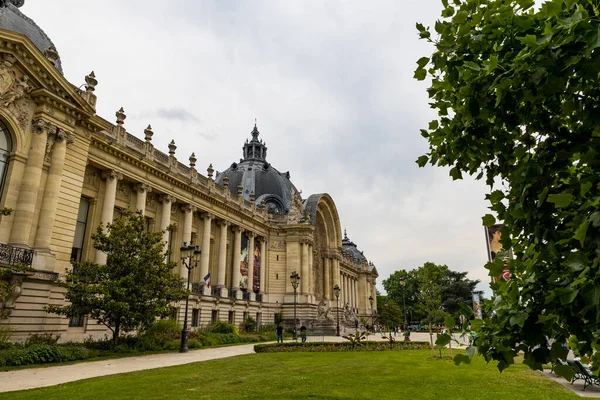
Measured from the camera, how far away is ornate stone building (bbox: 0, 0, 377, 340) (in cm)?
2008

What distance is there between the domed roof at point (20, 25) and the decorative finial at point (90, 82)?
168 cm

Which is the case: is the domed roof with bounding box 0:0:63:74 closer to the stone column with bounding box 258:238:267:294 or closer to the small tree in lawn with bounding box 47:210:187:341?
the small tree in lawn with bounding box 47:210:187:341

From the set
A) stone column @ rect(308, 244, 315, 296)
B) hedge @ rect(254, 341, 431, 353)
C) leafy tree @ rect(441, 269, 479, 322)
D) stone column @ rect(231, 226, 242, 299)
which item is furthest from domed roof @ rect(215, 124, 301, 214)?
leafy tree @ rect(441, 269, 479, 322)

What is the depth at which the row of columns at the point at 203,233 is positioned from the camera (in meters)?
28.2

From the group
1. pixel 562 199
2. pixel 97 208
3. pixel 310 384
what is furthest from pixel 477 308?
pixel 97 208

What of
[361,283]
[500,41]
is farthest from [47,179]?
[361,283]

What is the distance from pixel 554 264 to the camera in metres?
2.82

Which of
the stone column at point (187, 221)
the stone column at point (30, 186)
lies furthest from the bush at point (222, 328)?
the stone column at point (30, 186)

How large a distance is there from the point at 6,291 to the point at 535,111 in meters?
19.7

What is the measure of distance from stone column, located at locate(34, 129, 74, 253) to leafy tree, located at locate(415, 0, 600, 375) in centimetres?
2297

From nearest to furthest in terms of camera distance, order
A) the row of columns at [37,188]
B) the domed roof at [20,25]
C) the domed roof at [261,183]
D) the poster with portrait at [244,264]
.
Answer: the row of columns at [37,188] → the domed roof at [20,25] → the poster with portrait at [244,264] → the domed roof at [261,183]

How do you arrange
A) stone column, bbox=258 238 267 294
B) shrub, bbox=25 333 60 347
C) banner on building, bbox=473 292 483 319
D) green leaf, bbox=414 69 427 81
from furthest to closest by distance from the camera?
stone column, bbox=258 238 267 294 → shrub, bbox=25 333 60 347 → banner on building, bbox=473 292 483 319 → green leaf, bbox=414 69 427 81

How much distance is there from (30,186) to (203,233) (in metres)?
20.3

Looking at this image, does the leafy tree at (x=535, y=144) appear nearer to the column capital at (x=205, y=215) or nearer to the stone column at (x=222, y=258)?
the column capital at (x=205, y=215)
